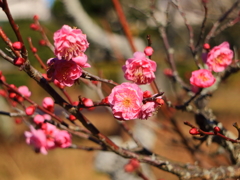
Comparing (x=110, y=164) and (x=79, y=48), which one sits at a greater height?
(x=110, y=164)

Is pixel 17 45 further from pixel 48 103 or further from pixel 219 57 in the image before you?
pixel 219 57

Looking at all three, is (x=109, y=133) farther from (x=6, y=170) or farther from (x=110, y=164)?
(x=110, y=164)

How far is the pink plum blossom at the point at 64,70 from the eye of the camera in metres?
0.68

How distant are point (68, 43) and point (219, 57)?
564 mm

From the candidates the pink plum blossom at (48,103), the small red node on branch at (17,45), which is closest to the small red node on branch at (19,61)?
the small red node on branch at (17,45)

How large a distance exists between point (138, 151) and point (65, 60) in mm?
532

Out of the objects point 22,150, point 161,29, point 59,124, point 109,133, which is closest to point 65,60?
point 59,124

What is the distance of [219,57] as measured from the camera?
3.15 feet

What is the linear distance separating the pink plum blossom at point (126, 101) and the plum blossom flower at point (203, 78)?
0.76 ft

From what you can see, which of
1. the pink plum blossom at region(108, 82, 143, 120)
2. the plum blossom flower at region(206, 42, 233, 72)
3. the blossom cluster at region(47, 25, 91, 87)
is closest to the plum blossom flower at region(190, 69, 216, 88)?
the plum blossom flower at region(206, 42, 233, 72)

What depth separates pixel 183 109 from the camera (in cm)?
106

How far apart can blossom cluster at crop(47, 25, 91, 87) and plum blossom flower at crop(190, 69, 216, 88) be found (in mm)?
359

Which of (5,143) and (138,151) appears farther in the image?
(5,143)

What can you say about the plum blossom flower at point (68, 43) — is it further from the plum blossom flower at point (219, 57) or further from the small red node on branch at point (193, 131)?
the plum blossom flower at point (219, 57)
